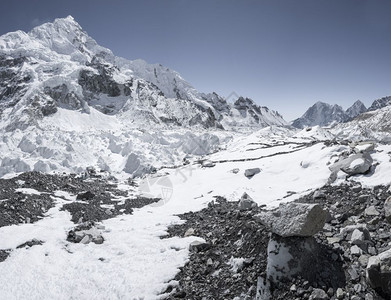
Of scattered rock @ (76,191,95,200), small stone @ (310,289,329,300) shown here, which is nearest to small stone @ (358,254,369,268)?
small stone @ (310,289,329,300)

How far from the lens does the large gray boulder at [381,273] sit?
16.9ft

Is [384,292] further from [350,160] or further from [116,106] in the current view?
[116,106]

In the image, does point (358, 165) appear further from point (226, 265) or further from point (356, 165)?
point (226, 265)

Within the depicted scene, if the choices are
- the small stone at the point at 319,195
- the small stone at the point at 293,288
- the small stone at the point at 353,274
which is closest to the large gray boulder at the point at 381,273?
the small stone at the point at 353,274

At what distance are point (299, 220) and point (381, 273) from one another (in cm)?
182

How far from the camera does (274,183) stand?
19656 mm

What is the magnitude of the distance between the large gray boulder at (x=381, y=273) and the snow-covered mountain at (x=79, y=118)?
1685 inches

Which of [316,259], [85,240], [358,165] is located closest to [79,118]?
[85,240]

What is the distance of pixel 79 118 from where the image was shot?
101m

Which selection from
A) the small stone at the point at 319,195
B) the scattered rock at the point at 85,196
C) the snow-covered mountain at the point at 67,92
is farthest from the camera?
the snow-covered mountain at the point at 67,92

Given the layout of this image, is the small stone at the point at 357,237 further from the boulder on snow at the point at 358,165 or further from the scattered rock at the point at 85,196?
the scattered rock at the point at 85,196

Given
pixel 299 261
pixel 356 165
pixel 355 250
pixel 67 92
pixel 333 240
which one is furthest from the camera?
pixel 67 92

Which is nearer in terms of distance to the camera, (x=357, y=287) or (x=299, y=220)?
(x=357, y=287)

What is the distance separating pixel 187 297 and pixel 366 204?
647cm
